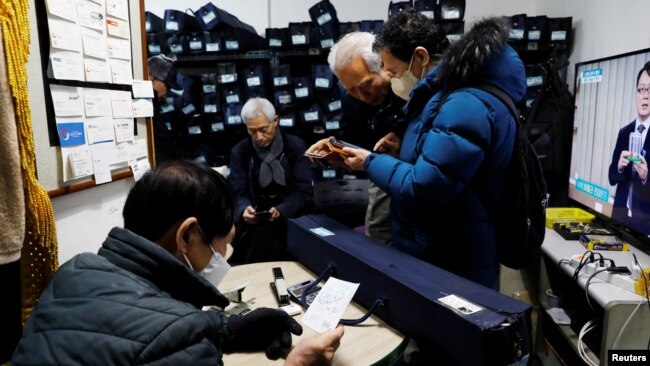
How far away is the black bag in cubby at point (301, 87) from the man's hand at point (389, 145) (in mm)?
2255

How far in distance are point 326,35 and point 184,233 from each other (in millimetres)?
3135

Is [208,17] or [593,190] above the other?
[208,17]

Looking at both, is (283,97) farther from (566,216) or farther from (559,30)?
(566,216)

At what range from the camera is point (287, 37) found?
379 centimetres

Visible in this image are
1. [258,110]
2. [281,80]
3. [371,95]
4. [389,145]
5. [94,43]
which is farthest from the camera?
[281,80]

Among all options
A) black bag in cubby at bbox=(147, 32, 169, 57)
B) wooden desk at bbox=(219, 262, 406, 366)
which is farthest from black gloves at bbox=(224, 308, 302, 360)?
black bag in cubby at bbox=(147, 32, 169, 57)

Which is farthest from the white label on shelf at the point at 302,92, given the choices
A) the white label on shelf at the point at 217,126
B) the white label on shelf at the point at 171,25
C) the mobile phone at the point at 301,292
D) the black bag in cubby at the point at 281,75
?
the mobile phone at the point at 301,292

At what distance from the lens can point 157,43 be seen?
399 centimetres

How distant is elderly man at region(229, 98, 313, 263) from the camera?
108 inches

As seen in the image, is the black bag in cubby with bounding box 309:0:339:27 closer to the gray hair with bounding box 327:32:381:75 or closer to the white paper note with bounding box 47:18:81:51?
the gray hair with bounding box 327:32:381:75

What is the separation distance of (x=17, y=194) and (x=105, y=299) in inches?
16.2

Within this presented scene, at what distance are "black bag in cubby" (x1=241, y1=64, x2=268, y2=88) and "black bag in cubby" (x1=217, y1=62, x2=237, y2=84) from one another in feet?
0.31

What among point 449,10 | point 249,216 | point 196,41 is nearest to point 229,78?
point 196,41

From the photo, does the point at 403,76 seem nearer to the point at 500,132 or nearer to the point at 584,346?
the point at 500,132
